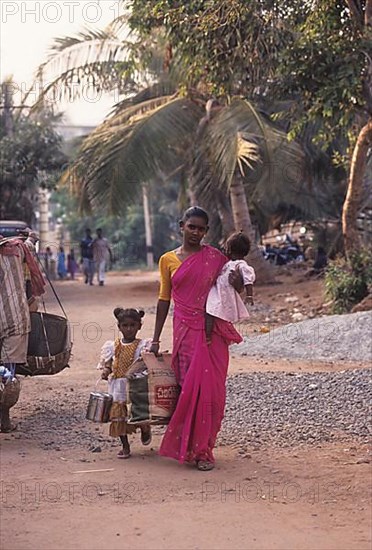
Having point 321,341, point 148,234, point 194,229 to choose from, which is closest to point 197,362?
point 194,229

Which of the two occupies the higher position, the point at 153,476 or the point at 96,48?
the point at 96,48

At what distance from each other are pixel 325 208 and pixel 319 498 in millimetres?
20603

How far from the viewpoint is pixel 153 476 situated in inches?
214

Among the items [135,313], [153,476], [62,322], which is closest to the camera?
[153,476]

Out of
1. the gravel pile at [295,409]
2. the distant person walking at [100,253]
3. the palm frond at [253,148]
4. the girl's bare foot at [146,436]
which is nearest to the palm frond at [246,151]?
the palm frond at [253,148]

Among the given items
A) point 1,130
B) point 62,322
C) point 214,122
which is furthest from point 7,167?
point 62,322

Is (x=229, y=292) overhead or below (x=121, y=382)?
overhead

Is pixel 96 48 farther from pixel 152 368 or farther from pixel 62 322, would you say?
pixel 152 368

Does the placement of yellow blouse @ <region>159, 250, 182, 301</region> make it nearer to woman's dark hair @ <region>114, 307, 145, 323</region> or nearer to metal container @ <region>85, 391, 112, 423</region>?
woman's dark hair @ <region>114, 307, 145, 323</region>

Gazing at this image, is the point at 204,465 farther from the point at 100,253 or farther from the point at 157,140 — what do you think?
the point at 100,253

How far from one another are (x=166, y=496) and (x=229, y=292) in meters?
1.31

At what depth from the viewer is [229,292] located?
548 centimetres

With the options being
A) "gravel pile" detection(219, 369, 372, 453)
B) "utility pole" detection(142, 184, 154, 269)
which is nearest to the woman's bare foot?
"gravel pile" detection(219, 369, 372, 453)

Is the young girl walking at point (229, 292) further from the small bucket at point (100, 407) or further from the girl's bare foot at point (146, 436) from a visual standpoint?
the girl's bare foot at point (146, 436)
